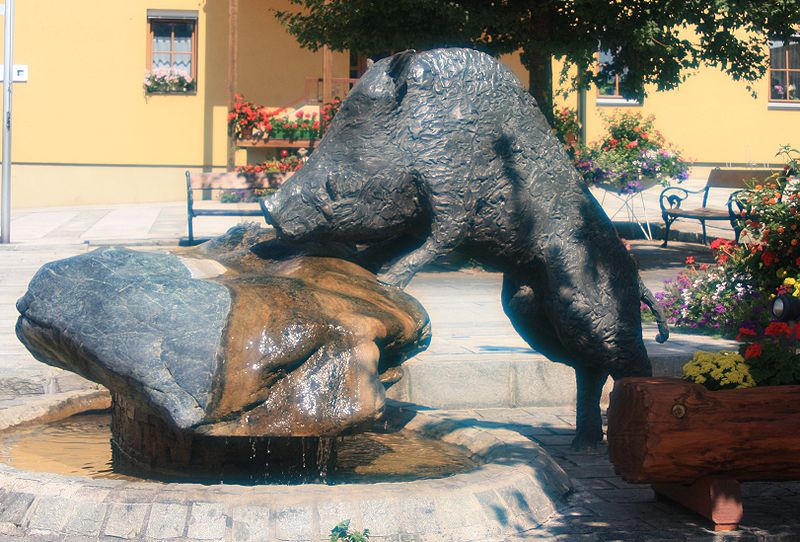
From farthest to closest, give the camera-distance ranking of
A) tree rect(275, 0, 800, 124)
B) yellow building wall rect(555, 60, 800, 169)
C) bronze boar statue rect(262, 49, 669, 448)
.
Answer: yellow building wall rect(555, 60, 800, 169) → tree rect(275, 0, 800, 124) → bronze boar statue rect(262, 49, 669, 448)

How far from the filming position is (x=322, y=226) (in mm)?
4340

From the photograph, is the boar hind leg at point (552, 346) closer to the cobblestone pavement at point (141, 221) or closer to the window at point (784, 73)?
the cobblestone pavement at point (141, 221)

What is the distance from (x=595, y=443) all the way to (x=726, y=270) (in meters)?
4.33

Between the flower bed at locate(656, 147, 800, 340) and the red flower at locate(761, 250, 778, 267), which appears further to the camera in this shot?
the red flower at locate(761, 250, 778, 267)

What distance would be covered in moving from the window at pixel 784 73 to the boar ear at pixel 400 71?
68.8 feet

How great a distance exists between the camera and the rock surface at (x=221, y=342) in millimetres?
3678

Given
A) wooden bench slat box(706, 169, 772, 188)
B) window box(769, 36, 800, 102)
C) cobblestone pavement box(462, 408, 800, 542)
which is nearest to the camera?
cobblestone pavement box(462, 408, 800, 542)

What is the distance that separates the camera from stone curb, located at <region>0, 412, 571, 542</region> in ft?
12.0

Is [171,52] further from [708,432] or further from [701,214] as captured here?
[708,432]

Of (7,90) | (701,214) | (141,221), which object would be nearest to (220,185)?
(7,90)

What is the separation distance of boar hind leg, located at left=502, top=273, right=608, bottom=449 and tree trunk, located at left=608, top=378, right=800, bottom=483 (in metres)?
Result: 0.93

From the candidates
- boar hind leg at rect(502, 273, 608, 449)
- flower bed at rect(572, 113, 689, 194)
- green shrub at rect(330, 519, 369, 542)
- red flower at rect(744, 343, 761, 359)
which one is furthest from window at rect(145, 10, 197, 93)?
green shrub at rect(330, 519, 369, 542)

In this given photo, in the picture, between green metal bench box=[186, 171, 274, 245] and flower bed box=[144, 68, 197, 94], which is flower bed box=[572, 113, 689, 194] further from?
flower bed box=[144, 68, 197, 94]

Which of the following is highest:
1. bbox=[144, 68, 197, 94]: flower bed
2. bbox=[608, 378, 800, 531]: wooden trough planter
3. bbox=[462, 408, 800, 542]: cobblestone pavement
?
bbox=[144, 68, 197, 94]: flower bed
